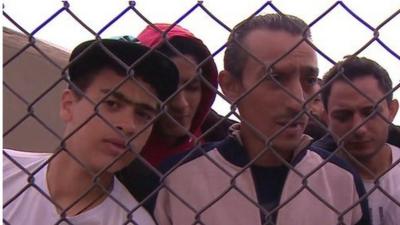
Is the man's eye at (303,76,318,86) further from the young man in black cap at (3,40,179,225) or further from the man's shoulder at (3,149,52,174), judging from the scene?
the man's shoulder at (3,149,52,174)

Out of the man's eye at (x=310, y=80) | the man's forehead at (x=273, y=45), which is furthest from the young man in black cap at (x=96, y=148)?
the man's eye at (x=310, y=80)

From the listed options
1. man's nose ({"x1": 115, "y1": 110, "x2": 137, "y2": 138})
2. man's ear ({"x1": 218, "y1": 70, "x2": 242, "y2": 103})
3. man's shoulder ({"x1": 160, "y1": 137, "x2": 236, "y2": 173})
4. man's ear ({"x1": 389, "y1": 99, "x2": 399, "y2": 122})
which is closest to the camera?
man's nose ({"x1": 115, "y1": 110, "x2": 137, "y2": 138})

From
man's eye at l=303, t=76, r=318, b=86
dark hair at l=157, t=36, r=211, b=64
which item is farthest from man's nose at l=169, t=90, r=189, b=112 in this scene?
man's eye at l=303, t=76, r=318, b=86

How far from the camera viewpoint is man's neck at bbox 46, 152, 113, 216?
90.6 inches

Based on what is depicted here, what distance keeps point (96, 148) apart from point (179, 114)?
1.18 feet

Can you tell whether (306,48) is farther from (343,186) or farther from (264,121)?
(343,186)

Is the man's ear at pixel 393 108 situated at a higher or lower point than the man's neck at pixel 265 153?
higher

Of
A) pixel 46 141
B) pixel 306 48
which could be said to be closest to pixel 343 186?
pixel 306 48

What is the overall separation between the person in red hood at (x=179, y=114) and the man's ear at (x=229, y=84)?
52 mm

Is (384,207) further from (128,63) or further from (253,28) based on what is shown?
(128,63)

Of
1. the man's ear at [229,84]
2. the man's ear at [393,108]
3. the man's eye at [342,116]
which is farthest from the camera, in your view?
the man's ear at [393,108]

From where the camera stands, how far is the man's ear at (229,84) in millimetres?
2383

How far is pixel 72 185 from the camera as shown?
7.86ft

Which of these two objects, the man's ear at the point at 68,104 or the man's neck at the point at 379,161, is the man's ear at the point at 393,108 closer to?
the man's neck at the point at 379,161
